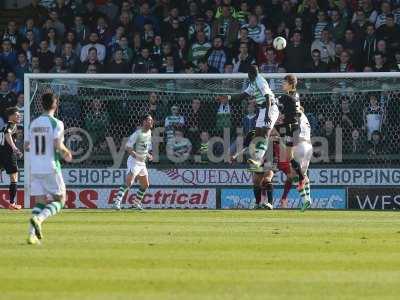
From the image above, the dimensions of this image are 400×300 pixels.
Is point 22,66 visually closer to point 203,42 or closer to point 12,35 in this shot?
point 12,35

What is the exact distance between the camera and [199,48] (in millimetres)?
28219

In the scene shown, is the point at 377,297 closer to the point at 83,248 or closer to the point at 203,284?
the point at 203,284

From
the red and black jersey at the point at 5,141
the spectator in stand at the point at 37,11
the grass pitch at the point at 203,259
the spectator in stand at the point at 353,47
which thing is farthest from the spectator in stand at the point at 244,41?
the grass pitch at the point at 203,259

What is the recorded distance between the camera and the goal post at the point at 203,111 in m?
25.5

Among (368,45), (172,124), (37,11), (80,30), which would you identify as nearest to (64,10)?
(80,30)

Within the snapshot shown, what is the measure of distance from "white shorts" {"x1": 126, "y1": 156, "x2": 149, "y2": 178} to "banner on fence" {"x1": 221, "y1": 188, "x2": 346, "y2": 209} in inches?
99.4

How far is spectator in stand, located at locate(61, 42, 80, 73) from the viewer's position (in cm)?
2894

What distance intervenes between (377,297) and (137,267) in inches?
120

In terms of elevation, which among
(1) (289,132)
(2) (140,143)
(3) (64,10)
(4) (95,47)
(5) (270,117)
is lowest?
(2) (140,143)

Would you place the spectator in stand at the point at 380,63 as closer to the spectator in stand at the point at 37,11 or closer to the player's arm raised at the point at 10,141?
the player's arm raised at the point at 10,141

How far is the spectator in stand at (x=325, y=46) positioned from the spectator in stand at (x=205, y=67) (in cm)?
252

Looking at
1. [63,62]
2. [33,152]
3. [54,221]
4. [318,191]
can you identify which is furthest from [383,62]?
[33,152]

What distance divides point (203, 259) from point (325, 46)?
15137mm

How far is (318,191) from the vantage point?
83.8 ft
